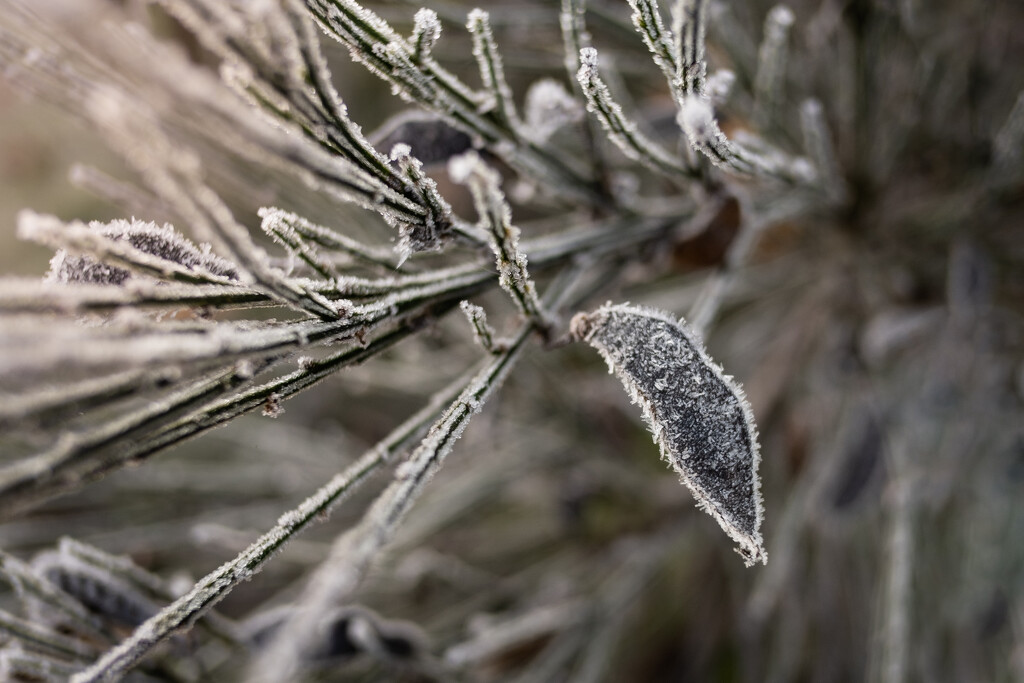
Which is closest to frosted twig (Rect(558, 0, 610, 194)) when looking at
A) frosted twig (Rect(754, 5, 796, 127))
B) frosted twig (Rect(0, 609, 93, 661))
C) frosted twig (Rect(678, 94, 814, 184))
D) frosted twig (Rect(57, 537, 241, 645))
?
frosted twig (Rect(678, 94, 814, 184))

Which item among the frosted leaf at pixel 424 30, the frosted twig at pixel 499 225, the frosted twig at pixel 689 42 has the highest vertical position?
the frosted leaf at pixel 424 30

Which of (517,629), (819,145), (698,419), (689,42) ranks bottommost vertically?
(698,419)

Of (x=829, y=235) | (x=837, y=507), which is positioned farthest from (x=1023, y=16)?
(x=837, y=507)

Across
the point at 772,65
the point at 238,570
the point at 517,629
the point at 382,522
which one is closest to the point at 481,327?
the point at 382,522

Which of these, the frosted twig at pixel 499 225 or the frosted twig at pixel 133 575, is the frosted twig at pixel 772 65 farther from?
the frosted twig at pixel 133 575

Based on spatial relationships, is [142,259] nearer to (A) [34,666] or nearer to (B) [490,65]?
(B) [490,65]

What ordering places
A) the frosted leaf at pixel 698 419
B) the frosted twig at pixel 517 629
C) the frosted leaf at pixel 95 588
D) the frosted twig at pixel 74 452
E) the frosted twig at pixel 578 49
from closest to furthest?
1. the frosted twig at pixel 74 452
2. the frosted leaf at pixel 698 419
3. the frosted twig at pixel 578 49
4. the frosted leaf at pixel 95 588
5. the frosted twig at pixel 517 629

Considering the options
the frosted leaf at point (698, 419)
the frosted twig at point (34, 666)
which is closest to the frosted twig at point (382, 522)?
the frosted leaf at point (698, 419)

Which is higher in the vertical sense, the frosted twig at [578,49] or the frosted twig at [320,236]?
the frosted twig at [578,49]
